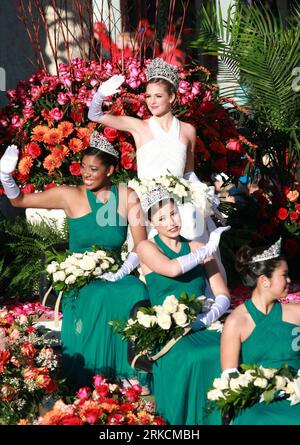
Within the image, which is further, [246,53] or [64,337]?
[246,53]

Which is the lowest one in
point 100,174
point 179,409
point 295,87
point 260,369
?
point 179,409

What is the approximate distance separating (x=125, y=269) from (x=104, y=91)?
136 centimetres

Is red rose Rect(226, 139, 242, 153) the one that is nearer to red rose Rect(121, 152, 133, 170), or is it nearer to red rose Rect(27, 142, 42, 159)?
red rose Rect(121, 152, 133, 170)

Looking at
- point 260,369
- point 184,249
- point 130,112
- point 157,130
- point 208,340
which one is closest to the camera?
point 260,369

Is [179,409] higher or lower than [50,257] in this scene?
lower

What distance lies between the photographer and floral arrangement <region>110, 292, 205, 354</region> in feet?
17.2

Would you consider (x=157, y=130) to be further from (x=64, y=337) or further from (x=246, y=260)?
(x=246, y=260)

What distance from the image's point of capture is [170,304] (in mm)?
5281

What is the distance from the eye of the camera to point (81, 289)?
6355 mm

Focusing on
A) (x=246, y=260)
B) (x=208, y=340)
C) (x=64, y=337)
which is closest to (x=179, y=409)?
(x=208, y=340)

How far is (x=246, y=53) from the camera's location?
963cm

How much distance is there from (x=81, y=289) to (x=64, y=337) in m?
0.32

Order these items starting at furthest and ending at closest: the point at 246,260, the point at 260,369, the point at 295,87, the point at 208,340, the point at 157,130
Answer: the point at 295,87
the point at 157,130
the point at 208,340
the point at 246,260
the point at 260,369

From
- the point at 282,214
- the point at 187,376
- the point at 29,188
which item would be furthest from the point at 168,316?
the point at 282,214
